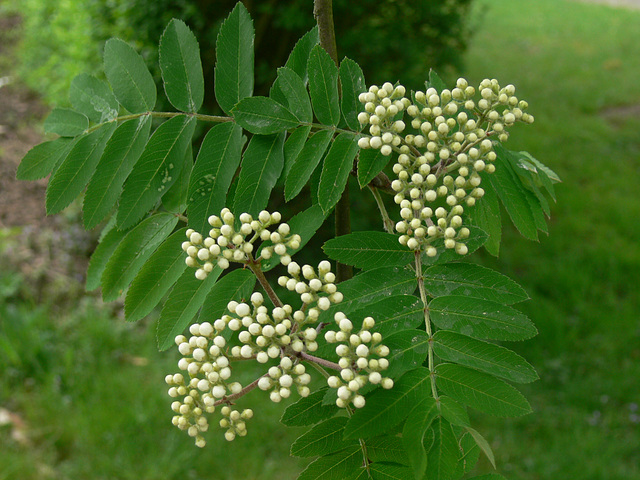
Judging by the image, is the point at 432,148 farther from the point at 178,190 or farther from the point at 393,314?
the point at 178,190

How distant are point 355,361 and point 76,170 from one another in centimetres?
91

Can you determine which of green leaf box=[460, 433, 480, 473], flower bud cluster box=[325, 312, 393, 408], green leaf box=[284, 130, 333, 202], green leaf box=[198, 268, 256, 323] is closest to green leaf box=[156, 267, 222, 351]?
green leaf box=[198, 268, 256, 323]

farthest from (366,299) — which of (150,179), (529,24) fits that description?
(529,24)

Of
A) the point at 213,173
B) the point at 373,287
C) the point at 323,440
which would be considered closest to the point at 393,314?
the point at 373,287

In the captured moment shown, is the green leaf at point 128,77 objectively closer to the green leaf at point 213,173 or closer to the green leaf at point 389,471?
the green leaf at point 213,173

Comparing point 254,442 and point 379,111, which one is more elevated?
point 379,111

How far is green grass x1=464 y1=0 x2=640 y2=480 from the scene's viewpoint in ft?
14.4

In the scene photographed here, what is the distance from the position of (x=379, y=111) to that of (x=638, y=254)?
5569 mm

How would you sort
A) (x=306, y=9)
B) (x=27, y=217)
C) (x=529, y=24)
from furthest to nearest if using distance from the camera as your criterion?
(x=529, y=24)
(x=27, y=217)
(x=306, y=9)

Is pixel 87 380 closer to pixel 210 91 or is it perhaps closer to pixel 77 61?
pixel 210 91

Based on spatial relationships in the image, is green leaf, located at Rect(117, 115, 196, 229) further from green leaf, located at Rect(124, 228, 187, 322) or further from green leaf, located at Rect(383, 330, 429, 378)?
green leaf, located at Rect(383, 330, 429, 378)

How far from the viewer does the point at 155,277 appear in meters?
1.50

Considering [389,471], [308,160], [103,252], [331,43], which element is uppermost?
[331,43]

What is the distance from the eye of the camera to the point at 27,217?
6785 mm
